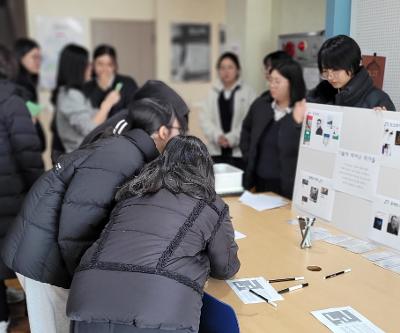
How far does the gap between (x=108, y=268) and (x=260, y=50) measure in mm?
2730

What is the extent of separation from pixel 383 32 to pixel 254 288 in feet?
4.51

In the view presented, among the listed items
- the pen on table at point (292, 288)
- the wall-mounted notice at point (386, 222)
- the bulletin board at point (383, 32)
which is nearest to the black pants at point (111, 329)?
the pen on table at point (292, 288)

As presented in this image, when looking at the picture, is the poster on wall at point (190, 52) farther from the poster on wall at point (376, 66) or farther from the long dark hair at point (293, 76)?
the poster on wall at point (376, 66)

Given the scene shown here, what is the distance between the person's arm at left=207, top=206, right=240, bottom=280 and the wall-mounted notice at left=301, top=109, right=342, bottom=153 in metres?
0.76

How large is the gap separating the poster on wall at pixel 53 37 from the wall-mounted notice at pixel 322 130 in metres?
3.58

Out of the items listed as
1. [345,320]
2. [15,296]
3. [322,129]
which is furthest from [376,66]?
[15,296]

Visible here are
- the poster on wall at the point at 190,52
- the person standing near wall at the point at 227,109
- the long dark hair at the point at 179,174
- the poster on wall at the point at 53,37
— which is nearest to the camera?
the long dark hair at the point at 179,174

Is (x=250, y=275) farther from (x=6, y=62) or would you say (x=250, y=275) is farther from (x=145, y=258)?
(x=6, y=62)

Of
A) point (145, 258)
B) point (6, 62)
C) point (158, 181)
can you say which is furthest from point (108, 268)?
point (6, 62)

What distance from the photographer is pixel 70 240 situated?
1529 mm

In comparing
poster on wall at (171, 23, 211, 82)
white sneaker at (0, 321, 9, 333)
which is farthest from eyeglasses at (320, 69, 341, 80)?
poster on wall at (171, 23, 211, 82)

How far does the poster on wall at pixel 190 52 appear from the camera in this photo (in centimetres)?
531

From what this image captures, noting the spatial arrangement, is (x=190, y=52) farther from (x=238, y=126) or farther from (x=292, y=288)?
(x=292, y=288)

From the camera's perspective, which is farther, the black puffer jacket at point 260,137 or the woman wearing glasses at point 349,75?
the black puffer jacket at point 260,137
